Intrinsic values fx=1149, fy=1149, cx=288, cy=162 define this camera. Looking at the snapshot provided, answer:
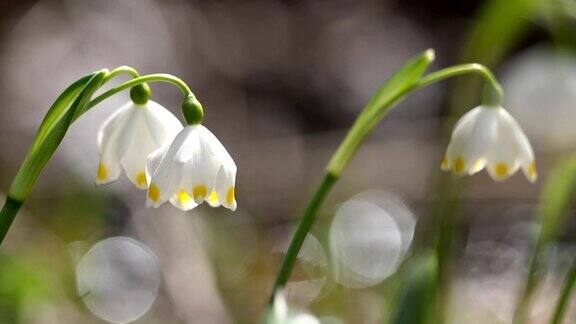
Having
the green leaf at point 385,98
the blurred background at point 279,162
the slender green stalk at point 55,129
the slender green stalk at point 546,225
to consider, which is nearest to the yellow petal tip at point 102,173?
the slender green stalk at point 55,129

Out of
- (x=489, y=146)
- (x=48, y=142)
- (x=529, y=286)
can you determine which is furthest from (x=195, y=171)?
(x=529, y=286)

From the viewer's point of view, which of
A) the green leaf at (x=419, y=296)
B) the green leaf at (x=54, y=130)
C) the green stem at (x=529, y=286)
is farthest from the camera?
the green stem at (x=529, y=286)

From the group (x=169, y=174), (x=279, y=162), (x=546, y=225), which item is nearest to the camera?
(x=169, y=174)

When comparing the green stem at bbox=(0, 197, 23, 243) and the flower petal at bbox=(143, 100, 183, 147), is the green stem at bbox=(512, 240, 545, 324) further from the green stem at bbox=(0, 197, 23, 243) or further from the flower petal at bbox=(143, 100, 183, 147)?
the green stem at bbox=(0, 197, 23, 243)

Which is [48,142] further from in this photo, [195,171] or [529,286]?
[529,286]

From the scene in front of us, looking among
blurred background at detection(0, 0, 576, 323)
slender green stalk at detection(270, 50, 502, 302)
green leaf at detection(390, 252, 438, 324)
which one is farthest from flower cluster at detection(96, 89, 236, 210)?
blurred background at detection(0, 0, 576, 323)

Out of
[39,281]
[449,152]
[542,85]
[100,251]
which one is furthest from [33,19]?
[449,152]

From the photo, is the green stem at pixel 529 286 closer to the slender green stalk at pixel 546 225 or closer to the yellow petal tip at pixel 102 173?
the slender green stalk at pixel 546 225
